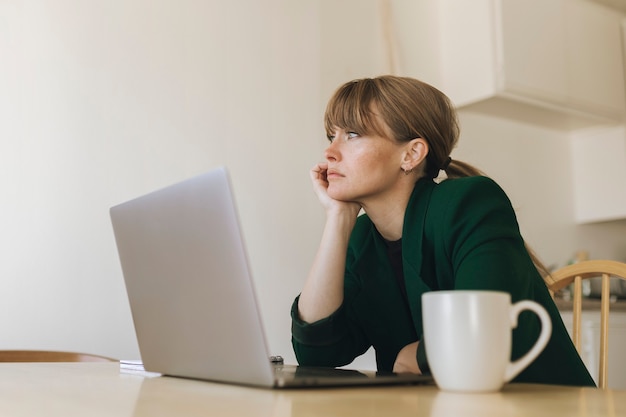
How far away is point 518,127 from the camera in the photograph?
3498 millimetres

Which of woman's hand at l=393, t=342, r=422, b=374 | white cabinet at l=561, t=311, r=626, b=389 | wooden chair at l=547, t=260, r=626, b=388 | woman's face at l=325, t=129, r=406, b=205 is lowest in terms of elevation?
white cabinet at l=561, t=311, r=626, b=389

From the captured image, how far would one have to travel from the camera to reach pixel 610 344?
3.06 m

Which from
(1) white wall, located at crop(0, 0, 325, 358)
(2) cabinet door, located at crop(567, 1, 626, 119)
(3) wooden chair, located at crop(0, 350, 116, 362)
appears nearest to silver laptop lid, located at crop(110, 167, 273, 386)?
(3) wooden chair, located at crop(0, 350, 116, 362)

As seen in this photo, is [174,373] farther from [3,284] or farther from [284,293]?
[284,293]

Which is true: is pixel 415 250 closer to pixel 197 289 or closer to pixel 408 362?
pixel 408 362

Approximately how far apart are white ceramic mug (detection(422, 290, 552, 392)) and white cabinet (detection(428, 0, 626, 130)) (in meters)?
2.57

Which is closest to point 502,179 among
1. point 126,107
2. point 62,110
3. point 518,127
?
point 518,127

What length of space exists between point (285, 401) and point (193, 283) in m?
0.22

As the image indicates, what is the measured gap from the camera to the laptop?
67 centimetres

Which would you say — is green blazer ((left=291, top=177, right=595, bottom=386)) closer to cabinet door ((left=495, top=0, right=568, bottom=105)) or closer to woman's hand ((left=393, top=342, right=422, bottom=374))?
woman's hand ((left=393, top=342, right=422, bottom=374))

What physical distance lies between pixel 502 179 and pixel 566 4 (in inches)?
36.2

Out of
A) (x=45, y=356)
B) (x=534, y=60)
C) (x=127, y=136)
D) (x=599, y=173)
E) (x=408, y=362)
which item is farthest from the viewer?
(x=599, y=173)

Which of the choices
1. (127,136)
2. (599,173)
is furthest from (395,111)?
(599,173)

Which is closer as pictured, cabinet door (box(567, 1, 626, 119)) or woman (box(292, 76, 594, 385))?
woman (box(292, 76, 594, 385))
